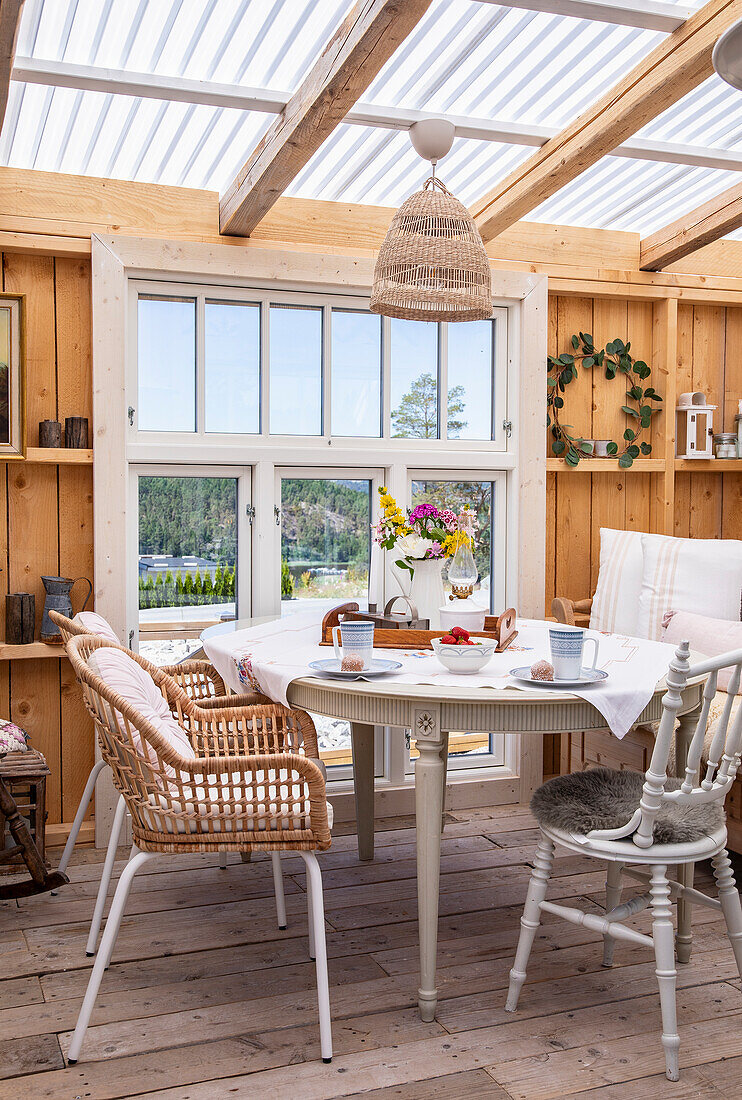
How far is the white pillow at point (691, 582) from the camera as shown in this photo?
3521mm

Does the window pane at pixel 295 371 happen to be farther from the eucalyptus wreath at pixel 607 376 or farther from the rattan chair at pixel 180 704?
the rattan chair at pixel 180 704

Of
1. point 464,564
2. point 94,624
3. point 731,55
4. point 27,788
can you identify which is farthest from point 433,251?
point 27,788

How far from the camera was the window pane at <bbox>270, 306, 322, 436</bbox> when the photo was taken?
11.8ft

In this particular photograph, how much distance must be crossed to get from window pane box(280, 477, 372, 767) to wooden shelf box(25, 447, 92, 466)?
2.51 ft

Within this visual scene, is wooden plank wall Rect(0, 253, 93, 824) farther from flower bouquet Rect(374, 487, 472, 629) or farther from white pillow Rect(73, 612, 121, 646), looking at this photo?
flower bouquet Rect(374, 487, 472, 629)

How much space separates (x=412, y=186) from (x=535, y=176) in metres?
0.54

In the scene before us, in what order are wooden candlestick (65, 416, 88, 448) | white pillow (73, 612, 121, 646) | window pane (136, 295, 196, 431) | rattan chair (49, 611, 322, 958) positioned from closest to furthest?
1. rattan chair (49, 611, 322, 958)
2. white pillow (73, 612, 121, 646)
3. wooden candlestick (65, 416, 88, 448)
4. window pane (136, 295, 196, 431)

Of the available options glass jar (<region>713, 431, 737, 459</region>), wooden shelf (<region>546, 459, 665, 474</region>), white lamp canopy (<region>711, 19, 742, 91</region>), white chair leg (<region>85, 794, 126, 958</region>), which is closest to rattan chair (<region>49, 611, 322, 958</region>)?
white chair leg (<region>85, 794, 126, 958</region>)

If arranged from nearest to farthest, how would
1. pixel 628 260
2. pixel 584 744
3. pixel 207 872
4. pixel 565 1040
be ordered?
pixel 565 1040 < pixel 207 872 < pixel 584 744 < pixel 628 260

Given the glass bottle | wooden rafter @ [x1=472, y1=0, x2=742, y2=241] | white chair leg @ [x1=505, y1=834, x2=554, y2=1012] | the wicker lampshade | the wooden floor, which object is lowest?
the wooden floor

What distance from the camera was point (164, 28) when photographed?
2.54 m

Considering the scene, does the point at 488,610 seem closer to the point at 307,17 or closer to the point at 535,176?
the point at 535,176

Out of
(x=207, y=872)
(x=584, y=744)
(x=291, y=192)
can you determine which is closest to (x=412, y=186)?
(x=291, y=192)

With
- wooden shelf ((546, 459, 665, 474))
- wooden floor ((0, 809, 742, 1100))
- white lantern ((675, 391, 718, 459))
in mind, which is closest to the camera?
wooden floor ((0, 809, 742, 1100))
